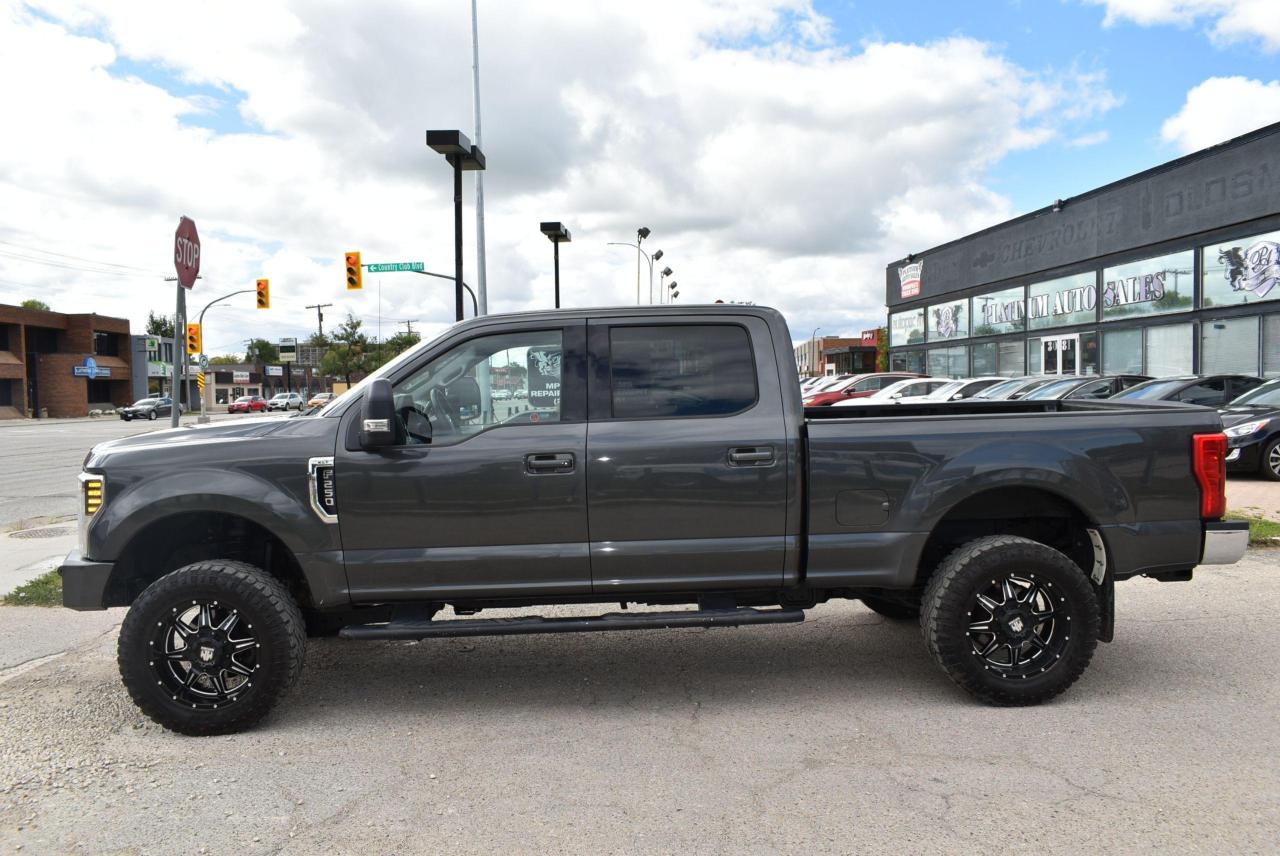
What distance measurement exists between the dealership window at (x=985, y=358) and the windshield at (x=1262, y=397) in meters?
21.7

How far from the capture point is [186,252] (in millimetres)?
6766

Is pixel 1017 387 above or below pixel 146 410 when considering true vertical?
above

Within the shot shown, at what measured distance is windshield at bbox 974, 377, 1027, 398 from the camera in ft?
64.2

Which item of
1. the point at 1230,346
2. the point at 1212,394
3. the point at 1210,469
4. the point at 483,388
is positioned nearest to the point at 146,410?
the point at 1230,346

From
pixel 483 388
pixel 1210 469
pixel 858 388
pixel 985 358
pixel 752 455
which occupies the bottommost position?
pixel 1210 469

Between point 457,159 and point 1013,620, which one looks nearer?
point 1013,620

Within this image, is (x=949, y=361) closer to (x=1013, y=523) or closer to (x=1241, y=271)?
(x=1241, y=271)

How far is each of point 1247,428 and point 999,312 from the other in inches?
885

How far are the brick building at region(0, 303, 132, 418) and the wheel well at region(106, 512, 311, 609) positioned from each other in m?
63.2

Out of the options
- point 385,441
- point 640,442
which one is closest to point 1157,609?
point 640,442

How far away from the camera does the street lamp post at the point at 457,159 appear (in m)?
12.6

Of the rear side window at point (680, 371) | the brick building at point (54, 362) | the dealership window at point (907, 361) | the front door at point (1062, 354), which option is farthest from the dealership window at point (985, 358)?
the brick building at point (54, 362)

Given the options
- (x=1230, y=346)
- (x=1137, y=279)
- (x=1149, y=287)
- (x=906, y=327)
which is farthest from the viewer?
(x=906, y=327)

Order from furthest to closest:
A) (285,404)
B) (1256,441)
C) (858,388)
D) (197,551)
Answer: (285,404)
(858,388)
(1256,441)
(197,551)
